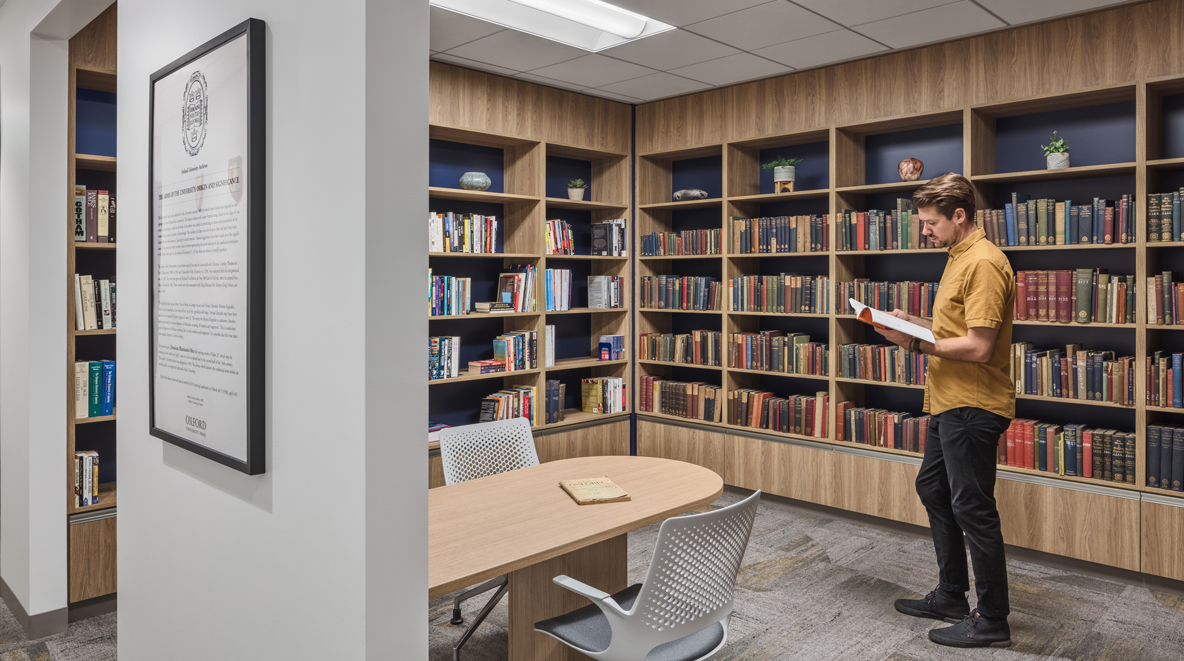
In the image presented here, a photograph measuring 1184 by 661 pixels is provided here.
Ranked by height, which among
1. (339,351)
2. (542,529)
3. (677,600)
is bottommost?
(677,600)

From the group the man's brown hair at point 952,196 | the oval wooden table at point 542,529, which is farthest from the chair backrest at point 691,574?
the man's brown hair at point 952,196

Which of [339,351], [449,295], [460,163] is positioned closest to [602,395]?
[449,295]

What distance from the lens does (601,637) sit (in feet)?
6.73

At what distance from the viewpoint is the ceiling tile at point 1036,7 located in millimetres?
3475

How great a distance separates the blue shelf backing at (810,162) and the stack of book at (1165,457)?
233cm

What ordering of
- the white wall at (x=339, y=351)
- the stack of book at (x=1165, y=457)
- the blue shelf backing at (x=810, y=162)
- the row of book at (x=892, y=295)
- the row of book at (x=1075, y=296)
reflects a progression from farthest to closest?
the blue shelf backing at (x=810, y=162)
the row of book at (x=892, y=295)
the row of book at (x=1075, y=296)
the stack of book at (x=1165, y=457)
the white wall at (x=339, y=351)

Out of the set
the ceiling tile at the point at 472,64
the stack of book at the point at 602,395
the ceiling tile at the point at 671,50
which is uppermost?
the ceiling tile at the point at 472,64

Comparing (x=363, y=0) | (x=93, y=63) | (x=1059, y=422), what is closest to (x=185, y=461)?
(x=363, y=0)

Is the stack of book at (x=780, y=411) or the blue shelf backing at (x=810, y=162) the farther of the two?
the blue shelf backing at (x=810, y=162)

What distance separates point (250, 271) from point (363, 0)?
62cm

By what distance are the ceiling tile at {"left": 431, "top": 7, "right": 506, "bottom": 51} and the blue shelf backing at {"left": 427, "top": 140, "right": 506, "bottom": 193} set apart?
79cm

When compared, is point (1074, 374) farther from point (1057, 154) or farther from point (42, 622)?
point (42, 622)

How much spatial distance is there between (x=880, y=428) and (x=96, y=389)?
412 cm

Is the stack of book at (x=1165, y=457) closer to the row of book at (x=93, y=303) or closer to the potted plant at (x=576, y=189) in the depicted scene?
the potted plant at (x=576, y=189)
